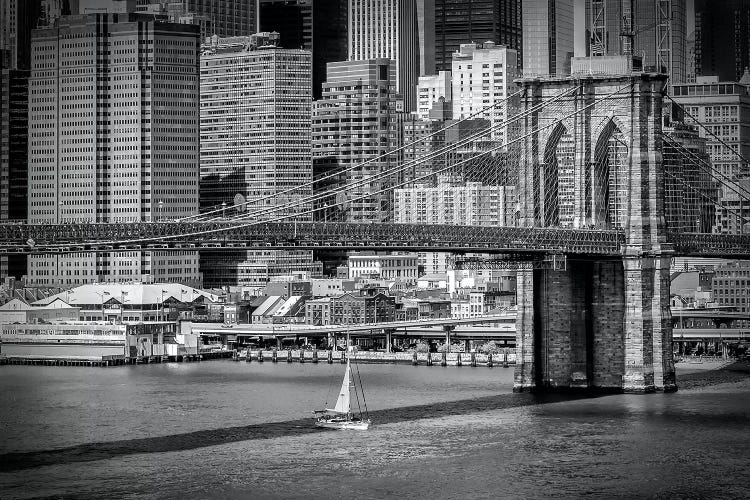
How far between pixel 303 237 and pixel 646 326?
15834 mm

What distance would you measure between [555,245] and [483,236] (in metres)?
3.07

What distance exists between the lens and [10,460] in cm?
6812

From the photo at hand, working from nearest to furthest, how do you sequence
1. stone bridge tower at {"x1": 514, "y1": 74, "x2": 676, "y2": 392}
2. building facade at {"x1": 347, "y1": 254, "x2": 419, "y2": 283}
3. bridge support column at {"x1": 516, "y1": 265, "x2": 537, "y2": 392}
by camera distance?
stone bridge tower at {"x1": 514, "y1": 74, "x2": 676, "y2": 392}, bridge support column at {"x1": 516, "y1": 265, "x2": 537, "y2": 392}, building facade at {"x1": 347, "y1": 254, "x2": 419, "y2": 283}

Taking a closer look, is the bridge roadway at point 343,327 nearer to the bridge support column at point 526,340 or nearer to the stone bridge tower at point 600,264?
the bridge support column at point 526,340

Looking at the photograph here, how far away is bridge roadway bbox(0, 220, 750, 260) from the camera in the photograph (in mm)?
75812

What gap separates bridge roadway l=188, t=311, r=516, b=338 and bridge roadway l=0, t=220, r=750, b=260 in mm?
36216

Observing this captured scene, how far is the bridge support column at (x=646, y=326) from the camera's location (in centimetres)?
8619

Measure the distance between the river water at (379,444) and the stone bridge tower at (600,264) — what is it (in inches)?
96.9

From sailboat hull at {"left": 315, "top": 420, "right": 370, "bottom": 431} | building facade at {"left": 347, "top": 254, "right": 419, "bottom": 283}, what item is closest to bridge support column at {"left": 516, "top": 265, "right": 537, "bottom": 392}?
sailboat hull at {"left": 315, "top": 420, "right": 370, "bottom": 431}

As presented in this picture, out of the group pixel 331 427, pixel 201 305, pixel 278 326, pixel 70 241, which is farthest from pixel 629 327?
pixel 201 305

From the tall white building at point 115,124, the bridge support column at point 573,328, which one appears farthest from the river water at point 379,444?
the tall white building at point 115,124

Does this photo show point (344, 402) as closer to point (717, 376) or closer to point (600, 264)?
point (600, 264)

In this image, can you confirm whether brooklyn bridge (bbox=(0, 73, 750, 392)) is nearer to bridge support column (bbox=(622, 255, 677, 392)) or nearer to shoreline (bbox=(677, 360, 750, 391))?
bridge support column (bbox=(622, 255, 677, 392))

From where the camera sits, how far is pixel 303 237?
81000mm
